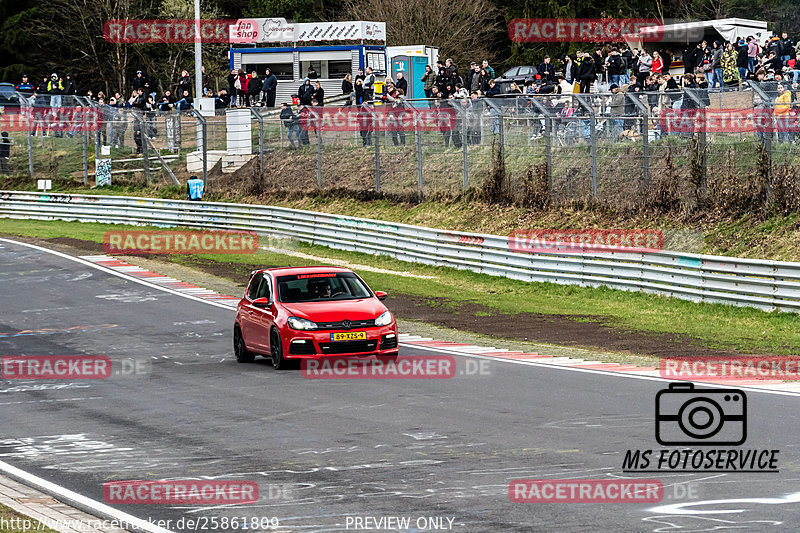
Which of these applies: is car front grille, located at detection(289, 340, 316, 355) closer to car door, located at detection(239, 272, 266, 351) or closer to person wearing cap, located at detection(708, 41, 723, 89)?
car door, located at detection(239, 272, 266, 351)

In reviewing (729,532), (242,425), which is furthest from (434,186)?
(729,532)

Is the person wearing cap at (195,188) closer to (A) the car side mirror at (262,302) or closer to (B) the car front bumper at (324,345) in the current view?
(A) the car side mirror at (262,302)

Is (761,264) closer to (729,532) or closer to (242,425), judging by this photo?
(242,425)

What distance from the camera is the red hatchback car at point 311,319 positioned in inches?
635

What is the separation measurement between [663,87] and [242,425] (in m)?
18.9

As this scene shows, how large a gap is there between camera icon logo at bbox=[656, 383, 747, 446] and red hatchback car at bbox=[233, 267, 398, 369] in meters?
4.58

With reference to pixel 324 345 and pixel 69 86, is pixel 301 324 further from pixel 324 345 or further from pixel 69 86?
pixel 69 86

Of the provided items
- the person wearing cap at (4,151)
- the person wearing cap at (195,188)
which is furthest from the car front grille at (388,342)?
the person wearing cap at (4,151)

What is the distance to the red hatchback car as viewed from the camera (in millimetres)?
16125

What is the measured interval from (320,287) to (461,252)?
38.6ft

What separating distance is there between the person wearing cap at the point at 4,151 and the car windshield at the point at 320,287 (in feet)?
106

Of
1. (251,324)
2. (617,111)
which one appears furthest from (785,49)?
(251,324)

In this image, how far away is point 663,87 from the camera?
28.3 m

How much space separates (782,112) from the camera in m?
23.3
